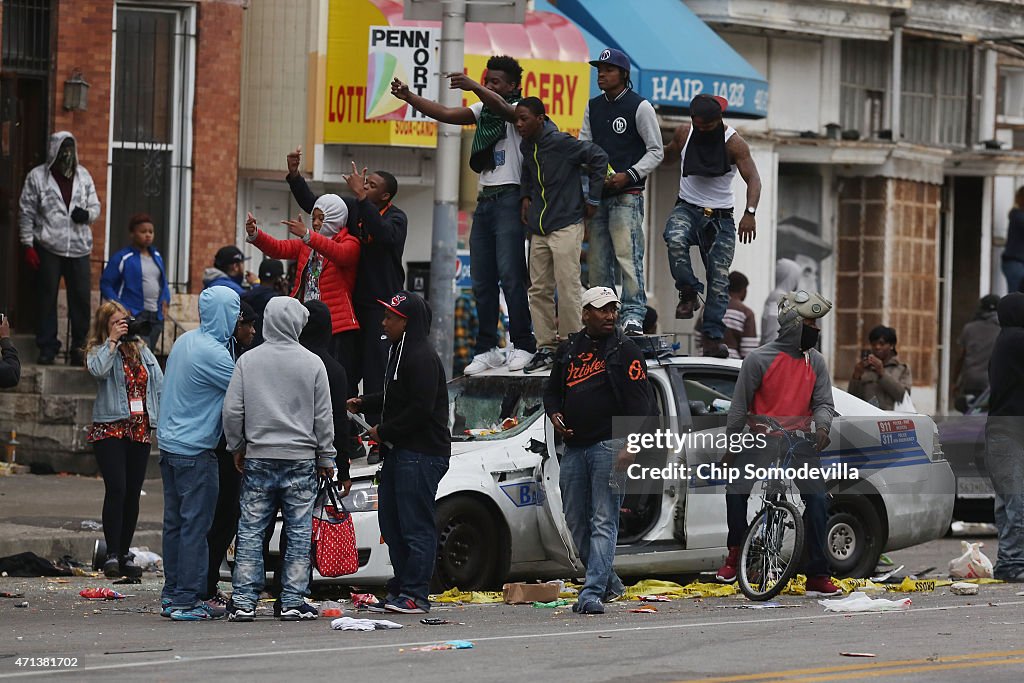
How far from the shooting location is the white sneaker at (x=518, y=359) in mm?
14138

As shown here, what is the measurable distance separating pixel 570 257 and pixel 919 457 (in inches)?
118

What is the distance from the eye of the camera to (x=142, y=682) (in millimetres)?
8961

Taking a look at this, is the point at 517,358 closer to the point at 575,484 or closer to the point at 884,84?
the point at 575,484

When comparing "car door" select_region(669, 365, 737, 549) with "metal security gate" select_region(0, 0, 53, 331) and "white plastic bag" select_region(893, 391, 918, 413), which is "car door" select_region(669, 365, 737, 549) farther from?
"metal security gate" select_region(0, 0, 53, 331)

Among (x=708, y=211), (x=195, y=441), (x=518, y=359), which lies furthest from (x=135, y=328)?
(x=708, y=211)

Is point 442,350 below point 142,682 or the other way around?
the other way around

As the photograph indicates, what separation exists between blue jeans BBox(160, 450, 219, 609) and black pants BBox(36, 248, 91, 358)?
760 centimetres

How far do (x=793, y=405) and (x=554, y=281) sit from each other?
6.79 ft

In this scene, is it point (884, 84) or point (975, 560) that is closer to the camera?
point (975, 560)

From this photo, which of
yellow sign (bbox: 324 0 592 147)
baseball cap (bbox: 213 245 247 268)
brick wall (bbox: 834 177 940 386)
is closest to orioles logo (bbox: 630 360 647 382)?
baseball cap (bbox: 213 245 247 268)

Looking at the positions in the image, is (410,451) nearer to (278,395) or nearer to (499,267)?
(278,395)

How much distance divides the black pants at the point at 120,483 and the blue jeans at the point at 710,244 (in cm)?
427

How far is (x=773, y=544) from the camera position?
41.9 feet

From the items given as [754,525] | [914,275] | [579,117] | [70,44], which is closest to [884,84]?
[914,275]
